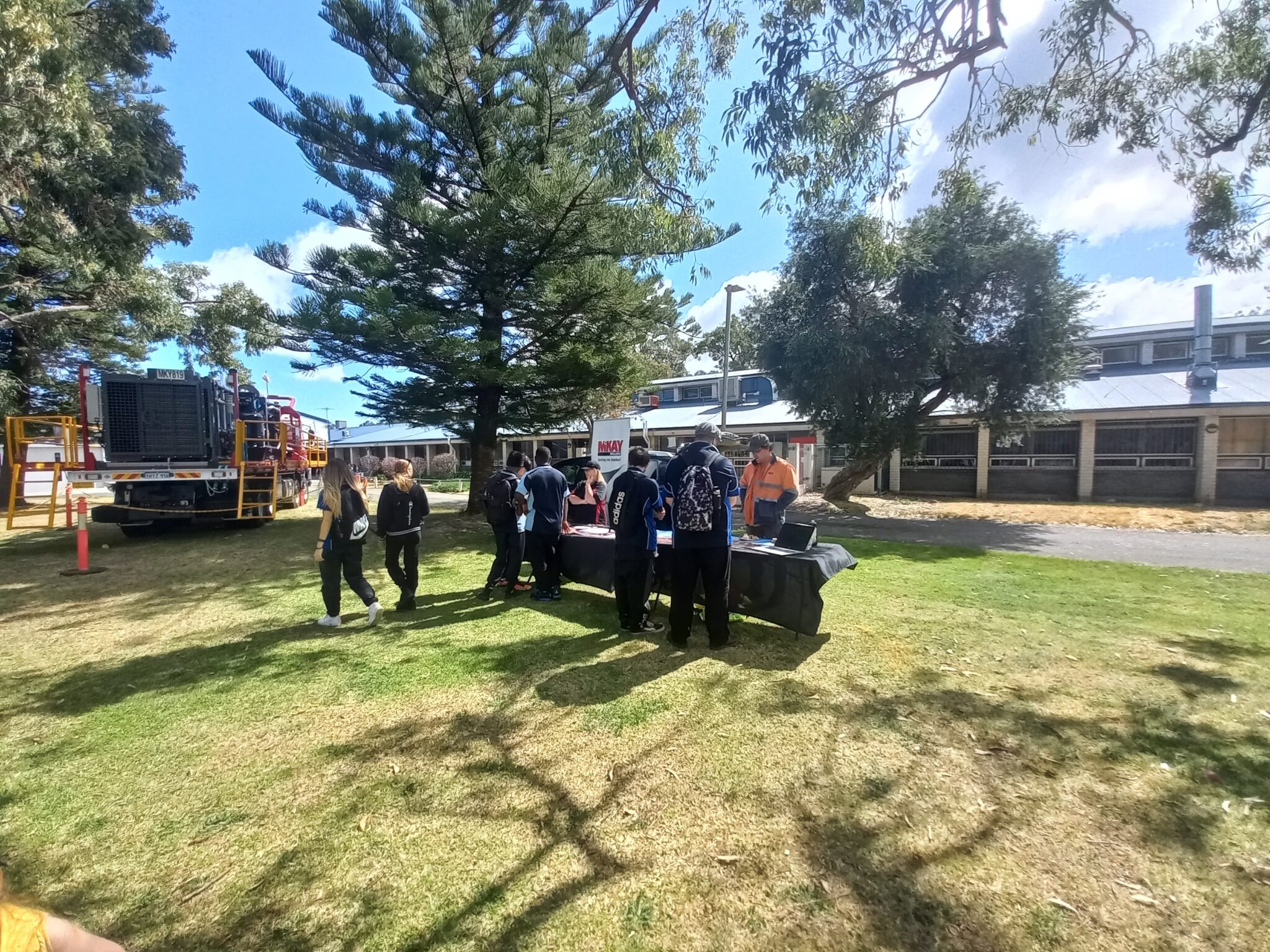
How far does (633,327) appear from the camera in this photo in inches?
505

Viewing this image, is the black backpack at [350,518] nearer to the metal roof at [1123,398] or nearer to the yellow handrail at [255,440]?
the yellow handrail at [255,440]

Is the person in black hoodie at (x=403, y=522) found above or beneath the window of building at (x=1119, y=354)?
beneath

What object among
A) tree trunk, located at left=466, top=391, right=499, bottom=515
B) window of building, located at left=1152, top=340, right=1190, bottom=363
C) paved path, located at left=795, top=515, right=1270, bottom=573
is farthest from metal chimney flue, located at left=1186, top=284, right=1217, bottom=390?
tree trunk, located at left=466, top=391, right=499, bottom=515

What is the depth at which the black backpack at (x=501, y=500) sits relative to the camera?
648cm

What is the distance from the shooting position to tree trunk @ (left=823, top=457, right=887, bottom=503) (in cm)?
1727

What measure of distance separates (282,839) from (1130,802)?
158 inches

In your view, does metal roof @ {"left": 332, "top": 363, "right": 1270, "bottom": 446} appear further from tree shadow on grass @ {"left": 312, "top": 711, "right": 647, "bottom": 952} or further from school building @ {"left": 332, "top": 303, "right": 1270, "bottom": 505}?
tree shadow on grass @ {"left": 312, "top": 711, "right": 647, "bottom": 952}

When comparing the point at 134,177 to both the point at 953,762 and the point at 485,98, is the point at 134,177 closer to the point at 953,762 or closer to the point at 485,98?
the point at 485,98

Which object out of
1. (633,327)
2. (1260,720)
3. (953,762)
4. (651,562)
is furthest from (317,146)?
(1260,720)

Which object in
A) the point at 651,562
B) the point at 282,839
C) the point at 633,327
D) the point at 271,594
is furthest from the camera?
the point at 633,327

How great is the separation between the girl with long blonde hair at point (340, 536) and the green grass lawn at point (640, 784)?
37cm

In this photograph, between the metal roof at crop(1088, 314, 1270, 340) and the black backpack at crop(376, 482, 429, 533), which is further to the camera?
the metal roof at crop(1088, 314, 1270, 340)

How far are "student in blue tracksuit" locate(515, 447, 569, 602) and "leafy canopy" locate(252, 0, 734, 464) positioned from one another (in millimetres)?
4841

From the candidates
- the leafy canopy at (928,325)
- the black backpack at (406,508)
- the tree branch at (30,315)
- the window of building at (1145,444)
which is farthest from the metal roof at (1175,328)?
the tree branch at (30,315)
